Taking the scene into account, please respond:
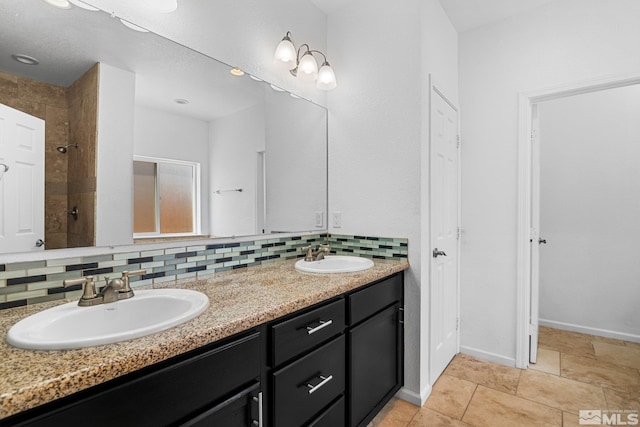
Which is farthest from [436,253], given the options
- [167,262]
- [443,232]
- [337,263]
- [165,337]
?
[165,337]

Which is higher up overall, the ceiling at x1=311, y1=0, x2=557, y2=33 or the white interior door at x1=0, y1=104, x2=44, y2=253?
the ceiling at x1=311, y1=0, x2=557, y2=33

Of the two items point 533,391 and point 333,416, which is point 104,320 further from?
point 533,391

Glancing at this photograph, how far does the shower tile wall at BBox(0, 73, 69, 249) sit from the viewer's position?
1.05m

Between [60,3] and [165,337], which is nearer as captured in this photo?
[165,337]

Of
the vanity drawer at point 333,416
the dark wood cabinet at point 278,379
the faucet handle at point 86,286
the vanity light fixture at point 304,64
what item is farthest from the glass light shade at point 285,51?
the vanity drawer at point 333,416

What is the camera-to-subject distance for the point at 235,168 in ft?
5.67

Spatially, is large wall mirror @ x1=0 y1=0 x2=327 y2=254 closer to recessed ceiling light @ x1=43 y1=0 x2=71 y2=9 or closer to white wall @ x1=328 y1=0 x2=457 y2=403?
recessed ceiling light @ x1=43 y1=0 x2=71 y2=9

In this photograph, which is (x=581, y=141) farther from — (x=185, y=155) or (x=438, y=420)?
(x=185, y=155)

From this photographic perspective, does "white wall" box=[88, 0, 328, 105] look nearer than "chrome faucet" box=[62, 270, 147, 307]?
No

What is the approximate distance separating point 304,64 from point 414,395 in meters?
2.13

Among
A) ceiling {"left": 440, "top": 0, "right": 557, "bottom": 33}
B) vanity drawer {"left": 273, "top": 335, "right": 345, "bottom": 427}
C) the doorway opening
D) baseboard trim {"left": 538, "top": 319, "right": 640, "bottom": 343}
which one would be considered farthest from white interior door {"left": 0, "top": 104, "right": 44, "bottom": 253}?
baseboard trim {"left": 538, "top": 319, "right": 640, "bottom": 343}

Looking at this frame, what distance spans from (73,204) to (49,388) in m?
0.76

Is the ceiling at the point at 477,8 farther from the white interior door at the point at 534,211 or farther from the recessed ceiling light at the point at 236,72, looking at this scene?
the recessed ceiling light at the point at 236,72

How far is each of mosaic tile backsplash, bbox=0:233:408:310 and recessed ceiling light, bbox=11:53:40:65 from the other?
67cm
